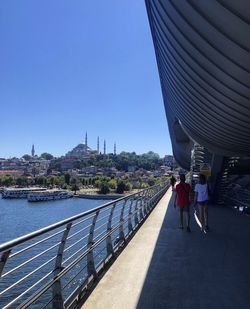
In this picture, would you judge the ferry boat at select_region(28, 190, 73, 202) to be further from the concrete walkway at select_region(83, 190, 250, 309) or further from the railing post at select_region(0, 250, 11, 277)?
the railing post at select_region(0, 250, 11, 277)

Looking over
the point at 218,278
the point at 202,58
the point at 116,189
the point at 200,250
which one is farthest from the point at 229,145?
the point at 116,189

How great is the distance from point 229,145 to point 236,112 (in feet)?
19.7

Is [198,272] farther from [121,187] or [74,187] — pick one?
[74,187]

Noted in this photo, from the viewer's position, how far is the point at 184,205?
38.8 feet

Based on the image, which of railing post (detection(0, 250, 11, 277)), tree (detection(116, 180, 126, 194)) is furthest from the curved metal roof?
tree (detection(116, 180, 126, 194))

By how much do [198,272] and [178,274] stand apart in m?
0.37

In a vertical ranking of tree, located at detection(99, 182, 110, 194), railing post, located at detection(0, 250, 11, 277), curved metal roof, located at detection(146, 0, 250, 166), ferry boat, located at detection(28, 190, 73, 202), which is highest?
curved metal roof, located at detection(146, 0, 250, 166)

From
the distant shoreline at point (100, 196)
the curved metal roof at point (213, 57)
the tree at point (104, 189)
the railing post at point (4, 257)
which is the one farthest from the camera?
the tree at point (104, 189)

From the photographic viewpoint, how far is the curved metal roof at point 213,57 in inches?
315

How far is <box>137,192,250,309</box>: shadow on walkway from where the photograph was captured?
18.4 ft

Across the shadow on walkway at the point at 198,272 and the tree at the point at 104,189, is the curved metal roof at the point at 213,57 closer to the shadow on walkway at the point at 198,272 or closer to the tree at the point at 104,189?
the shadow on walkway at the point at 198,272

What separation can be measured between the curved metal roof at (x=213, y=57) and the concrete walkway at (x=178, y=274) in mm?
3703

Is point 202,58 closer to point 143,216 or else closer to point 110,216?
point 110,216

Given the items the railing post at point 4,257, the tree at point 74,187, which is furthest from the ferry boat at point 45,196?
the railing post at point 4,257
